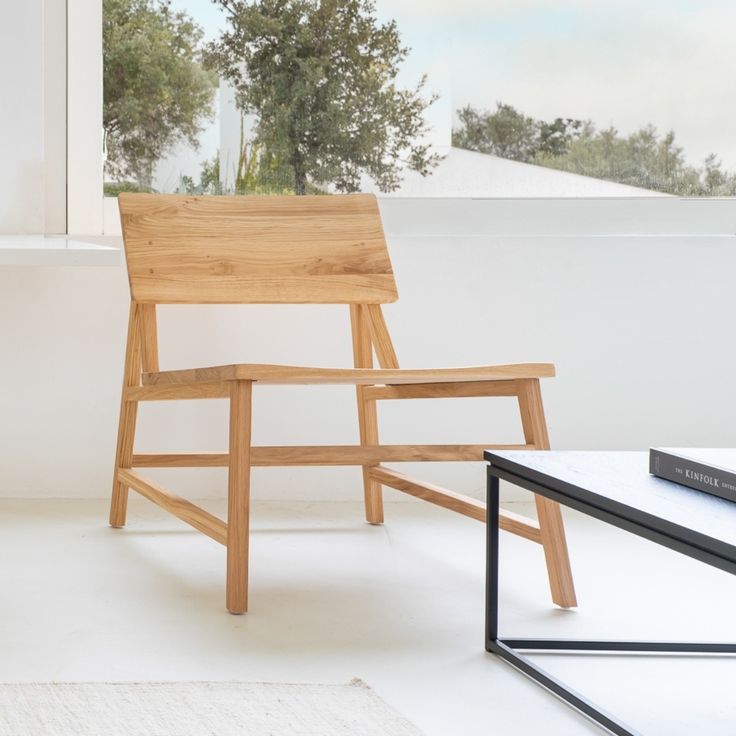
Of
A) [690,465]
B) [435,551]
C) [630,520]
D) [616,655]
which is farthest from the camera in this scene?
[435,551]

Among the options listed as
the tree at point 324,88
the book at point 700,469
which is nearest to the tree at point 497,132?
the tree at point 324,88

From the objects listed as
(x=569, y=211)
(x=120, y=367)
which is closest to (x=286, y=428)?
(x=120, y=367)

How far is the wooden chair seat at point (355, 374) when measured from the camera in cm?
179

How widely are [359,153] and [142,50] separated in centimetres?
65

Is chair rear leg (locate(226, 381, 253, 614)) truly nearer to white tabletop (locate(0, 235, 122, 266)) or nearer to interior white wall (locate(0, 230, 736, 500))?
white tabletop (locate(0, 235, 122, 266))

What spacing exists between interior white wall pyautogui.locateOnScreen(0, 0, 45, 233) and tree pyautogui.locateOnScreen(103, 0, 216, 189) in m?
0.23

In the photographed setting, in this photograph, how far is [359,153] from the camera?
309cm

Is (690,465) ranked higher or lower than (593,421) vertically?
higher

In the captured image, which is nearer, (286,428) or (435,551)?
(435,551)

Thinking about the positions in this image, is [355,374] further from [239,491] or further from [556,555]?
[556,555]

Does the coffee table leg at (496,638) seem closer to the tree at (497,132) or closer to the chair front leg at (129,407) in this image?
the chair front leg at (129,407)

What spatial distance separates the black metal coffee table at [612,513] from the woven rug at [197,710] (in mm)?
251

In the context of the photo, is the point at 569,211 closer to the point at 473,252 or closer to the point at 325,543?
the point at 473,252

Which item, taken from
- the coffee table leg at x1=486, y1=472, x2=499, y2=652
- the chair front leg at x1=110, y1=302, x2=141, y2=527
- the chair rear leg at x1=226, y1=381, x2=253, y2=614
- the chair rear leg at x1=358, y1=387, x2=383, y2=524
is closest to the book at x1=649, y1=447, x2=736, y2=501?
the coffee table leg at x1=486, y1=472, x2=499, y2=652
